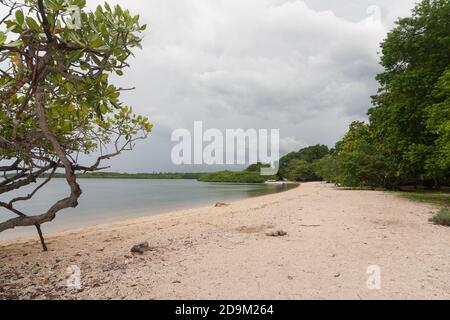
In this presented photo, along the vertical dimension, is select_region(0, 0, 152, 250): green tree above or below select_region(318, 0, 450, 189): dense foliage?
below

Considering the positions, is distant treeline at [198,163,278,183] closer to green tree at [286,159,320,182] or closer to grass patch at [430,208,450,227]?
green tree at [286,159,320,182]

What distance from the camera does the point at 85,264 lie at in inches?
222

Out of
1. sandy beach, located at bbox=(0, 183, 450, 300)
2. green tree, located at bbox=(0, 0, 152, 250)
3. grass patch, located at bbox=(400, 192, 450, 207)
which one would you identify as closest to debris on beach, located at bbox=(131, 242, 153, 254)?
sandy beach, located at bbox=(0, 183, 450, 300)

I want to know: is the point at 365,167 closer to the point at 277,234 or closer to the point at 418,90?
the point at 418,90

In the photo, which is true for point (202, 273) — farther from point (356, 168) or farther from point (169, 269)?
point (356, 168)

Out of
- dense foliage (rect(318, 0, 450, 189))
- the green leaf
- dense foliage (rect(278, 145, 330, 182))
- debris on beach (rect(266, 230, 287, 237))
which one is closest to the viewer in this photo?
the green leaf

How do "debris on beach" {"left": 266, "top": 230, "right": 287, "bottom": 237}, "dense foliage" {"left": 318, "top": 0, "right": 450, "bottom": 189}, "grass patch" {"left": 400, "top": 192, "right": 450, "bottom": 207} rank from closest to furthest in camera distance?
"debris on beach" {"left": 266, "top": 230, "right": 287, "bottom": 237}, "dense foliage" {"left": 318, "top": 0, "right": 450, "bottom": 189}, "grass patch" {"left": 400, "top": 192, "right": 450, "bottom": 207}

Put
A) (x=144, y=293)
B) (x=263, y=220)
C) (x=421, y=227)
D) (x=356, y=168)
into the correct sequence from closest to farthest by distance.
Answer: (x=144, y=293), (x=421, y=227), (x=263, y=220), (x=356, y=168)

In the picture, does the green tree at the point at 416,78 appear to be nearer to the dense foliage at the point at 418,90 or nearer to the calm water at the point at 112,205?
the dense foliage at the point at 418,90

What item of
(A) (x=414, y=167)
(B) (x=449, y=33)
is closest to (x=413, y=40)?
(B) (x=449, y=33)

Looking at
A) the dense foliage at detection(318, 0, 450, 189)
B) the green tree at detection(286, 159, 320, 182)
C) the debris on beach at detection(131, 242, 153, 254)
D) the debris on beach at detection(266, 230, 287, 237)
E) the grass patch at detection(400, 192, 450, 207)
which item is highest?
the dense foliage at detection(318, 0, 450, 189)

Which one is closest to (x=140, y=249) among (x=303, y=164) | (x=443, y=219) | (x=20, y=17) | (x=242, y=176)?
(x=20, y=17)

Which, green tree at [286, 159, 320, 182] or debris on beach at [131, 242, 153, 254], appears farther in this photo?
green tree at [286, 159, 320, 182]

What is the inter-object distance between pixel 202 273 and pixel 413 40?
17.3 m
